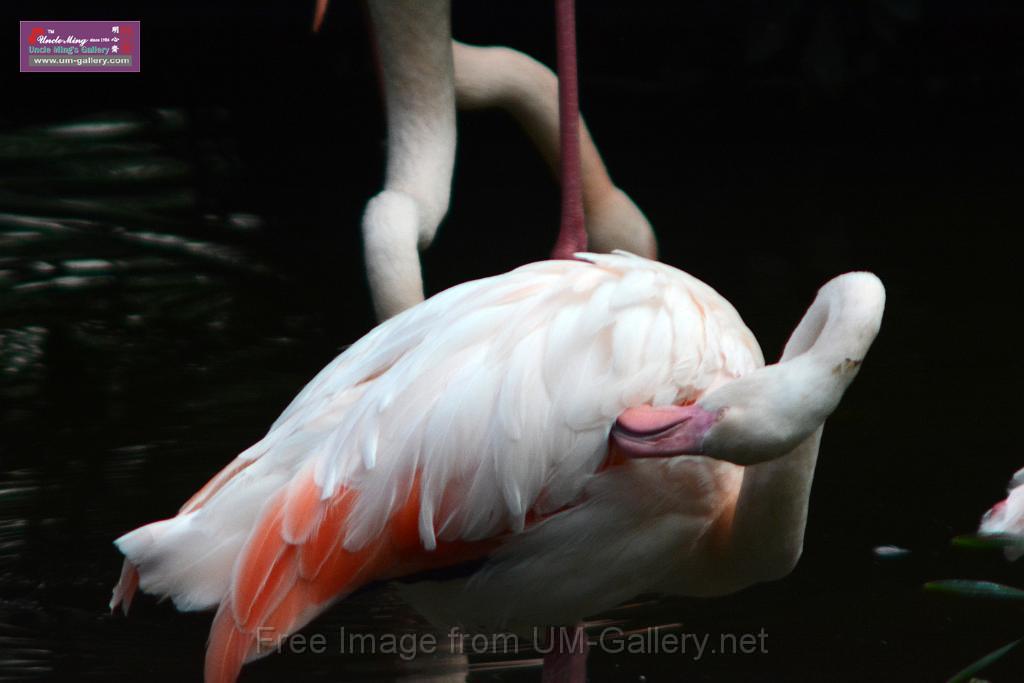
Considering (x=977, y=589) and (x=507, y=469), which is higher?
(x=977, y=589)

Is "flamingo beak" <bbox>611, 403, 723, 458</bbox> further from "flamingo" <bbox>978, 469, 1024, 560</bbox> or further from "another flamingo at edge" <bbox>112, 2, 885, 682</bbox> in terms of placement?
"flamingo" <bbox>978, 469, 1024, 560</bbox>

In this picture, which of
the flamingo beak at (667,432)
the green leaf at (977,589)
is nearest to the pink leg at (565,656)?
the flamingo beak at (667,432)

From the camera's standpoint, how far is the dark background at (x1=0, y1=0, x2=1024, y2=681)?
295 cm

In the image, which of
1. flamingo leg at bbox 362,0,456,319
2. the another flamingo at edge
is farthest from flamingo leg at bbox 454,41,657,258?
the another flamingo at edge

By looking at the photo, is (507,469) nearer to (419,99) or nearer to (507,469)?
(507,469)

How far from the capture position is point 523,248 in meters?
5.64

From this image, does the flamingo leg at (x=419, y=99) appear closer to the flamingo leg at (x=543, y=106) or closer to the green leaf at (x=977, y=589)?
the flamingo leg at (x=543, y=106)

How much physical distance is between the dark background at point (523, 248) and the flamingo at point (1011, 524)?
3.64 feet

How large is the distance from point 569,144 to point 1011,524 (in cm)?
158

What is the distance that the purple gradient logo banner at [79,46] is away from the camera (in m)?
6.56

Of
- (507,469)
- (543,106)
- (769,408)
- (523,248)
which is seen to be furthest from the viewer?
(523,248)

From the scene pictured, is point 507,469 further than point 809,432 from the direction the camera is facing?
Yes

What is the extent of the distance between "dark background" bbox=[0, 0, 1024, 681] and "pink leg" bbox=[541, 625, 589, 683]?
184mm

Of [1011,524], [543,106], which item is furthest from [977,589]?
[543,106]
